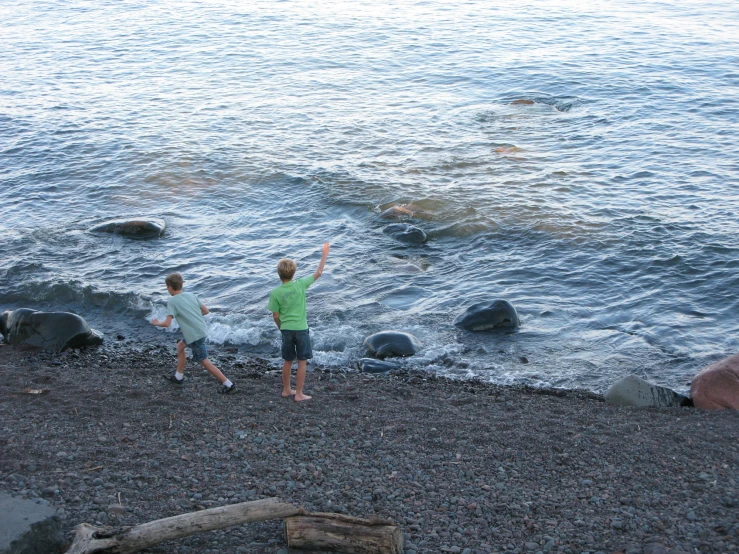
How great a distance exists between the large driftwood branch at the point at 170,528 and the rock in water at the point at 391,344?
5779 millimetres

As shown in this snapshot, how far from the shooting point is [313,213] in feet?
60.1

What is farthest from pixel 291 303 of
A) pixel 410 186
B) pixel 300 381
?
pixel 410 186

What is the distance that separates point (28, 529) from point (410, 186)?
14494 millimetres

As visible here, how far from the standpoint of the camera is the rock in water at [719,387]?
9.82 meters

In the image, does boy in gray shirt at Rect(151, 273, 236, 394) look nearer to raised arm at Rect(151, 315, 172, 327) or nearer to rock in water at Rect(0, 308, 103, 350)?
raised arm at Rect(151, 315, 172, 327)

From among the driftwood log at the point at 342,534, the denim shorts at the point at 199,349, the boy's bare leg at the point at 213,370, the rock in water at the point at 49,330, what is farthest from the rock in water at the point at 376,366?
the driftwood log at the point at 342,534

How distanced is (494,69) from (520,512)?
26568 mm

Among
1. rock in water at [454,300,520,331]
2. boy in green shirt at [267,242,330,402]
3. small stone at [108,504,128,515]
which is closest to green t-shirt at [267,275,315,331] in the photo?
boy in green shirt at [267,242,330,402]

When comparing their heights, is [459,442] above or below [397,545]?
below

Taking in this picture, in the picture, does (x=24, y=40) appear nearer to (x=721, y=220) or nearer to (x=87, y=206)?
(x=87, y=206)

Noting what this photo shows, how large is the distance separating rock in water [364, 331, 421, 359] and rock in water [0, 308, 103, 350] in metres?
4.46

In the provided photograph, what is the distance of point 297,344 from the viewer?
31.5 ft

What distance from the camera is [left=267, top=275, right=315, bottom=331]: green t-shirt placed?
370 inches

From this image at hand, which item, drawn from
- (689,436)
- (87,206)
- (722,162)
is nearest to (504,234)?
(722,162)
